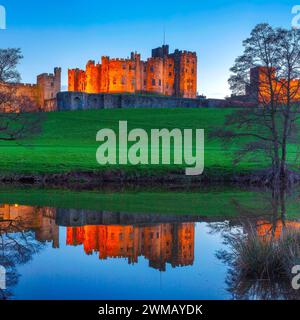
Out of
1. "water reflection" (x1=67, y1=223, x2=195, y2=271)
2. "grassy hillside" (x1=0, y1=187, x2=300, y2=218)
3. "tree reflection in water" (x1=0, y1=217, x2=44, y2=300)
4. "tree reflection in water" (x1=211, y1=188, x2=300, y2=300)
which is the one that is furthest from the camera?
"grassy hillside" (x1=0, y1=187, x2=300, y2=218)

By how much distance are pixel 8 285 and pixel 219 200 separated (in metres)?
12.1

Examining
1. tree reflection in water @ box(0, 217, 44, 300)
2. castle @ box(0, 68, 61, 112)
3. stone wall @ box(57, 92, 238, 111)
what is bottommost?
tree reflection in water @ box(0, 217, 44, 300)

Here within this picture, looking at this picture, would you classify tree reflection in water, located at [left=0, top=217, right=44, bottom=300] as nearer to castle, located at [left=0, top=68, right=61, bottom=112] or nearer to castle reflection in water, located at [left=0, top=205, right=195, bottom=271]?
castle reflection in water, located at [left=0, top=205, right=195, bottom=271]

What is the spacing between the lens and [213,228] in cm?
1387

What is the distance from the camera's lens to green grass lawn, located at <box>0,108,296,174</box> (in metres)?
26.8

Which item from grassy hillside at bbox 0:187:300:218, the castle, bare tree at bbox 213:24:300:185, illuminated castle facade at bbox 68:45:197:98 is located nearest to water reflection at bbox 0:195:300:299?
grassy hillside at bbox 0:187:300:218

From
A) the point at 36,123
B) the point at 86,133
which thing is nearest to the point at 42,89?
the point at 86,133

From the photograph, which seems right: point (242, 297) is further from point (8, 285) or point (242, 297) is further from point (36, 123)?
point (36, 123)

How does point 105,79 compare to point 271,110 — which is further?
point 105,79

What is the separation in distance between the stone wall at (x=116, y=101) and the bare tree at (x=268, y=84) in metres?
42.4

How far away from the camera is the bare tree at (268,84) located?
24797 millimetres

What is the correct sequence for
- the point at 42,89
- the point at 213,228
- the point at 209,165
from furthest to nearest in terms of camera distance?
1. the point at 42,89
2. the point at 209,165
3. the point at 213,228

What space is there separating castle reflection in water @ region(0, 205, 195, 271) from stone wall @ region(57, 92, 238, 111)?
54.2 m

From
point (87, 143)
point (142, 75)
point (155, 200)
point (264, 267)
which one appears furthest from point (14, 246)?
point (142, 75)
